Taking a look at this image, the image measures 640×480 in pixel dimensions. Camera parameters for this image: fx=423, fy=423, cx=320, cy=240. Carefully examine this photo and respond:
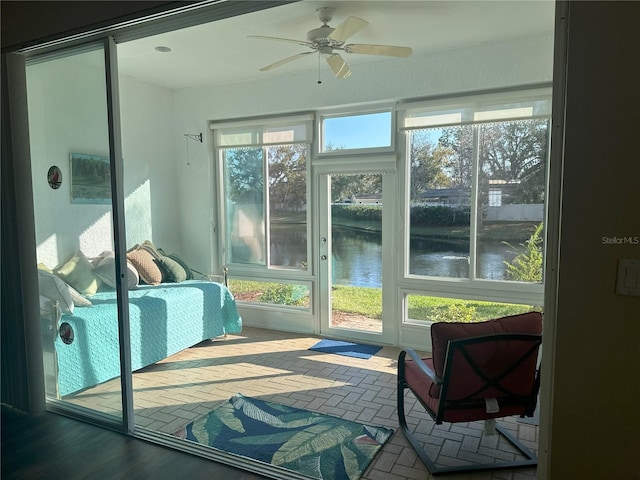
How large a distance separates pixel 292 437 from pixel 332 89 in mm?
3253

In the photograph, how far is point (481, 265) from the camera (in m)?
3.99

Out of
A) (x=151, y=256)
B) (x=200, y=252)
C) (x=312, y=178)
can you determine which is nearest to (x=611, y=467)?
(x=312, y=178)

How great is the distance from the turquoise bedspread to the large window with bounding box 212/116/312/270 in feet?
2.64

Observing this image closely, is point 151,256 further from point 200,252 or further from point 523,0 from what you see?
point 523,0

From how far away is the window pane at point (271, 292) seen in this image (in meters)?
4.85

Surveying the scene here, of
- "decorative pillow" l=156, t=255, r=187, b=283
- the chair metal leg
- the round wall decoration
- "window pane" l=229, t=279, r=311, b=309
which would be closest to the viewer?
the chair metal leg

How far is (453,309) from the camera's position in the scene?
412 cm

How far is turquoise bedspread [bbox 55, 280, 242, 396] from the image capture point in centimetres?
262

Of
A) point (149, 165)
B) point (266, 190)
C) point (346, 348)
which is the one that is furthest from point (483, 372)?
point (149, 165)

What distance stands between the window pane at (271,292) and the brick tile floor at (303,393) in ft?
1.42

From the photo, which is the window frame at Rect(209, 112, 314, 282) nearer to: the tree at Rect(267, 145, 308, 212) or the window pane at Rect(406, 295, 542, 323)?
the tree at Rect(267, 145, 308, 212)

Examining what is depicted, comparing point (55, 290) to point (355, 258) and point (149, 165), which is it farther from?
point (355, 258)

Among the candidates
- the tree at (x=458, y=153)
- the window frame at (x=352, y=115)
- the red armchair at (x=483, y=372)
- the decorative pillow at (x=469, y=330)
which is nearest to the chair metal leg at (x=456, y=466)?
the red armchair at (x=483, y=372)

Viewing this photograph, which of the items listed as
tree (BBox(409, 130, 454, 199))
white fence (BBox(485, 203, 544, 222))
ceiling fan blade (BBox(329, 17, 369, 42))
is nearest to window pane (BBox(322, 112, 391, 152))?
tree (BBox(409, 130, 454, 199))
